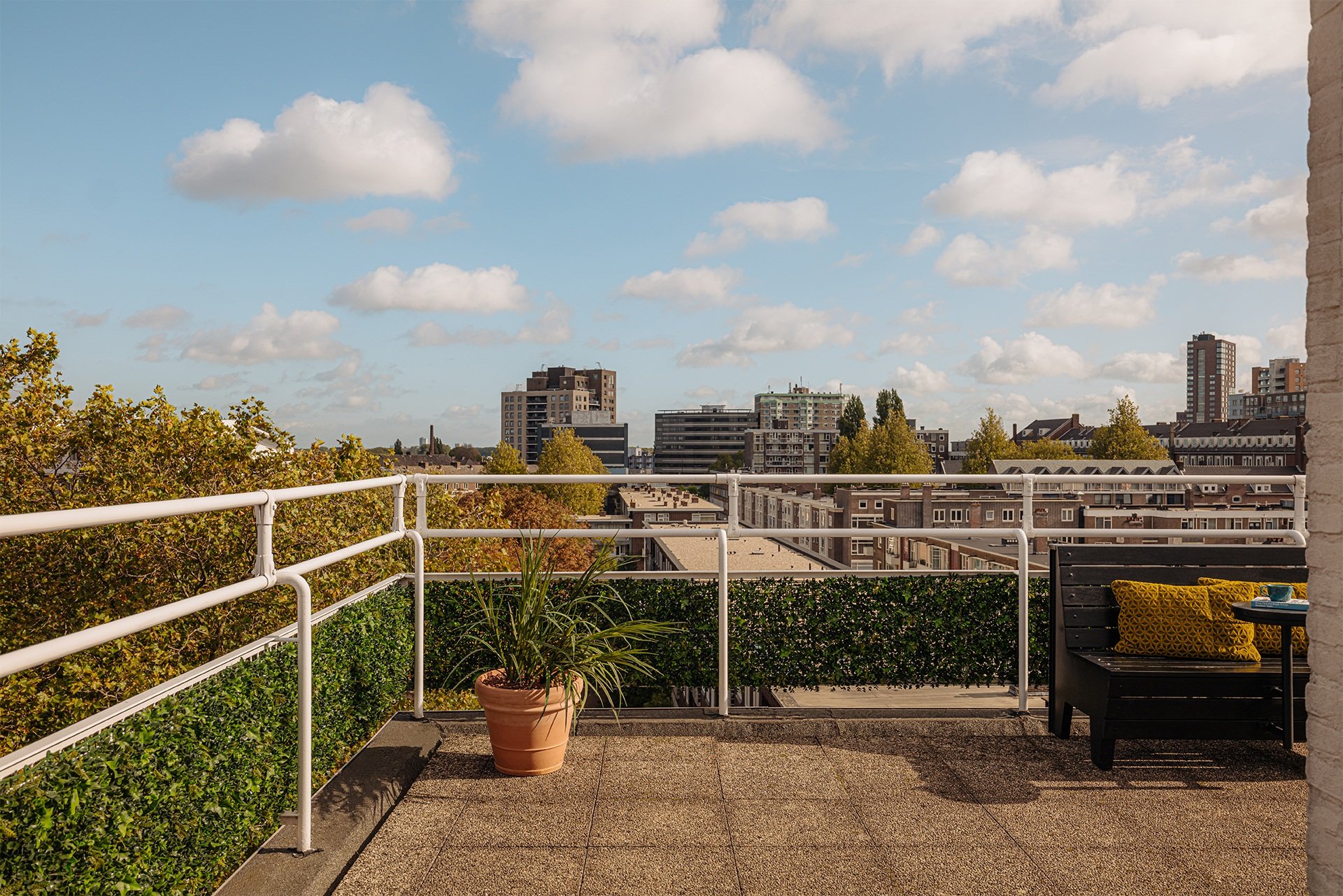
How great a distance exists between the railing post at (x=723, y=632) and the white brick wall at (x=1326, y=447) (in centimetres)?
235

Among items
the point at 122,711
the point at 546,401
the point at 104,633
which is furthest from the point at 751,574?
the point at 546,401

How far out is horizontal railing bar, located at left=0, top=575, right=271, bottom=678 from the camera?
1438 millimetres

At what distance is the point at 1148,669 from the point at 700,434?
481 feet

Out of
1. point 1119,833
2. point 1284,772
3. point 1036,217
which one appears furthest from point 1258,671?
point 1036,217

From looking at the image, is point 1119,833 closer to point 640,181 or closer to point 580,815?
point 580,815

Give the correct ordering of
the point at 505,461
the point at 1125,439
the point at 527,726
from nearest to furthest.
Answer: the point at 527,726
the point at 505,461
the point at 1125,439

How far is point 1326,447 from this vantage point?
192 centimetres

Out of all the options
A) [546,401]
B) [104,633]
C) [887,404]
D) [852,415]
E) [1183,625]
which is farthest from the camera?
[546,401]

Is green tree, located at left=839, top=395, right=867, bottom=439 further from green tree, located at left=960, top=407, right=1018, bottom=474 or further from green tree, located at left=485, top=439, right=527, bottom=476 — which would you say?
green tree, located at left=485, top=439, right=527, bottom=476

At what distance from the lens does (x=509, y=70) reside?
12.6 metres

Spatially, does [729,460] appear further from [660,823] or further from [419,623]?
[660,823]

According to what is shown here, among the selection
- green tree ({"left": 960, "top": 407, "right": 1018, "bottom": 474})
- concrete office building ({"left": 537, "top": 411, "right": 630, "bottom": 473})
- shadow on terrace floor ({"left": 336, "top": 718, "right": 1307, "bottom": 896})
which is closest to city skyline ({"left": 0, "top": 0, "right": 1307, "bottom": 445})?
shadow on terrace floor ({"left": 336, "top": 718, "right": 1307, "bottom": 896})

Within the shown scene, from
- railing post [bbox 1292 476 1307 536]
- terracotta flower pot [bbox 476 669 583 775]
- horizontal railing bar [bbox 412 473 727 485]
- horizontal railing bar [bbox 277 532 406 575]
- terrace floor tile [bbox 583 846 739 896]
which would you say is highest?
horizontal railing bar [bbox 412 473 727 485]

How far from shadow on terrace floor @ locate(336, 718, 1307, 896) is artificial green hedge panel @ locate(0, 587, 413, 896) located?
413mm
